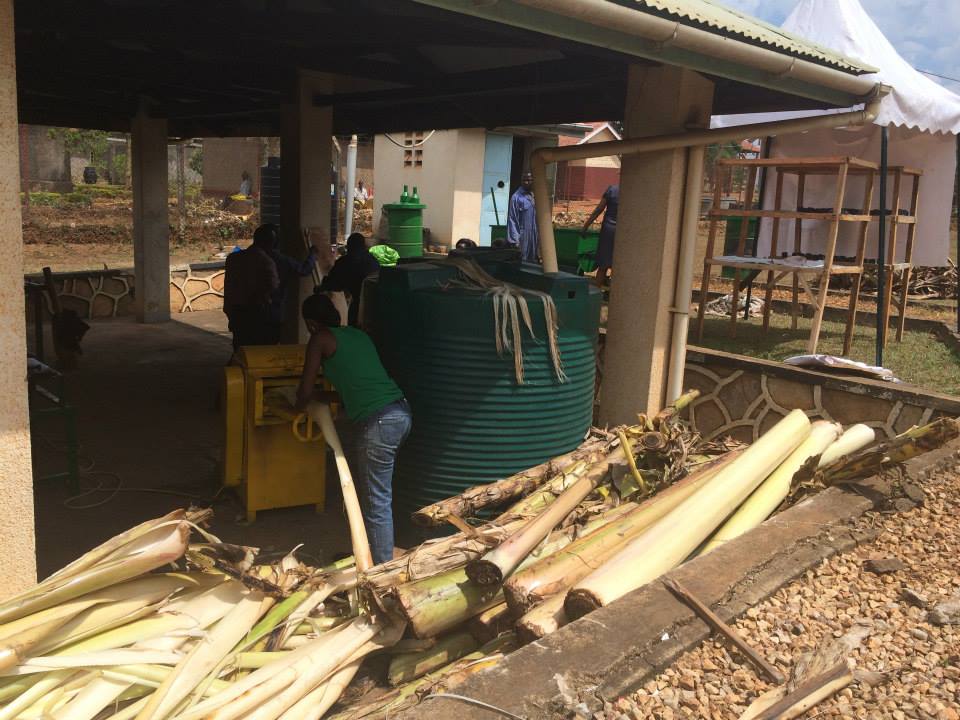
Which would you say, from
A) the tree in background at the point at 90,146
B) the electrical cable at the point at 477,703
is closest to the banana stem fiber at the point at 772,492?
the electrical cable at the point at 477,703

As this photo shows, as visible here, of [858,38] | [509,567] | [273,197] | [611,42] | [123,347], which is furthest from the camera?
[273,197]

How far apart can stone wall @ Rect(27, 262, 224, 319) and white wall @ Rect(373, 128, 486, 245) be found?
696 centimetres

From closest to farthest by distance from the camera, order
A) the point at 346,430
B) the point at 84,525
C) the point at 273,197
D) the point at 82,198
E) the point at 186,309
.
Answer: the point at 84,525 < the point at 346,430 < the point at 186,309 < the point at 273,197 < the point at 82,198

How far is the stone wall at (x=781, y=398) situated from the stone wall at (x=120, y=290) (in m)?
8.51

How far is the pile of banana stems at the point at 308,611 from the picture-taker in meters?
3.06

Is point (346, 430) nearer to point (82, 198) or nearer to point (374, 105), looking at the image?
point (374, 105)

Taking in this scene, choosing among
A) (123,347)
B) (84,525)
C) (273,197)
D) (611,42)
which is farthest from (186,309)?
(611,42)

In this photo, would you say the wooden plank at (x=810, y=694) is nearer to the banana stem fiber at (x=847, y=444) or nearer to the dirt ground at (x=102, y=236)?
the banana stem fiber at (x=847, y=444)

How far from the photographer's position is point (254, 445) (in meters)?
5.50

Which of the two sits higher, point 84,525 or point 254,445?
point 254,445

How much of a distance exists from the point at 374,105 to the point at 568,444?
5880 mm

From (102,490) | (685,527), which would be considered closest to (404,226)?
(102,490)

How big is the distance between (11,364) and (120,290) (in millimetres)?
10506

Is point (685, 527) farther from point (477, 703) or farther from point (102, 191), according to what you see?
point (102, 191)
